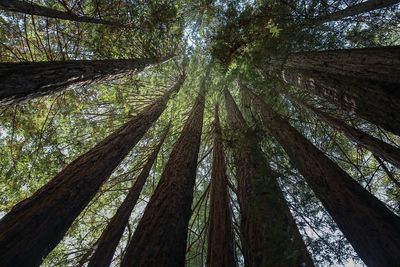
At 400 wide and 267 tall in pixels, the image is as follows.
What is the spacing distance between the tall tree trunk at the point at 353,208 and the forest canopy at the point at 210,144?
18mm

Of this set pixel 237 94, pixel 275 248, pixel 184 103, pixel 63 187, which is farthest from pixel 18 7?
pixel 237 94

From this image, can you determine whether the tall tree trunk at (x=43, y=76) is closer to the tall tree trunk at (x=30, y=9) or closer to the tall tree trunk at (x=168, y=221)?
the tall tree trunk at (x=30, y=9)

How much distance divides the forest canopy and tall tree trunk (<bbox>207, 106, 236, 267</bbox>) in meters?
0.02

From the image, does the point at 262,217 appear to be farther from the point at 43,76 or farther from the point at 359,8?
the point at 359,8

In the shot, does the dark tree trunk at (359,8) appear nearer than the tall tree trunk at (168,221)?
No

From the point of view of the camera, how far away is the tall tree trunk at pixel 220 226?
348 centimetres

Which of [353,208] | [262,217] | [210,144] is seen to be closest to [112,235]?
[262,217]

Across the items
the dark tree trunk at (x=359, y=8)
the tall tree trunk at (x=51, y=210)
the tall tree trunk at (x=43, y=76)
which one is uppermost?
the dark tree trunk at (x=359, y=8)

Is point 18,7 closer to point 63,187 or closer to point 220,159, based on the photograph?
point 63,187

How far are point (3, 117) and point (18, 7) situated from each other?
9.25 ft

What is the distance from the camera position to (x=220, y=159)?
19.2ft

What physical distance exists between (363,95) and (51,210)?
4.56 m

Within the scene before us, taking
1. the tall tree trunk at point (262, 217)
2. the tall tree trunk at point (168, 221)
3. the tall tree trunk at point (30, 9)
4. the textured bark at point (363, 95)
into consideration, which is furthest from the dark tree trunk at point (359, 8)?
the tall tree trunk at point (30, 9)

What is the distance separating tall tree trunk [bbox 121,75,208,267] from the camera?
282 cm
